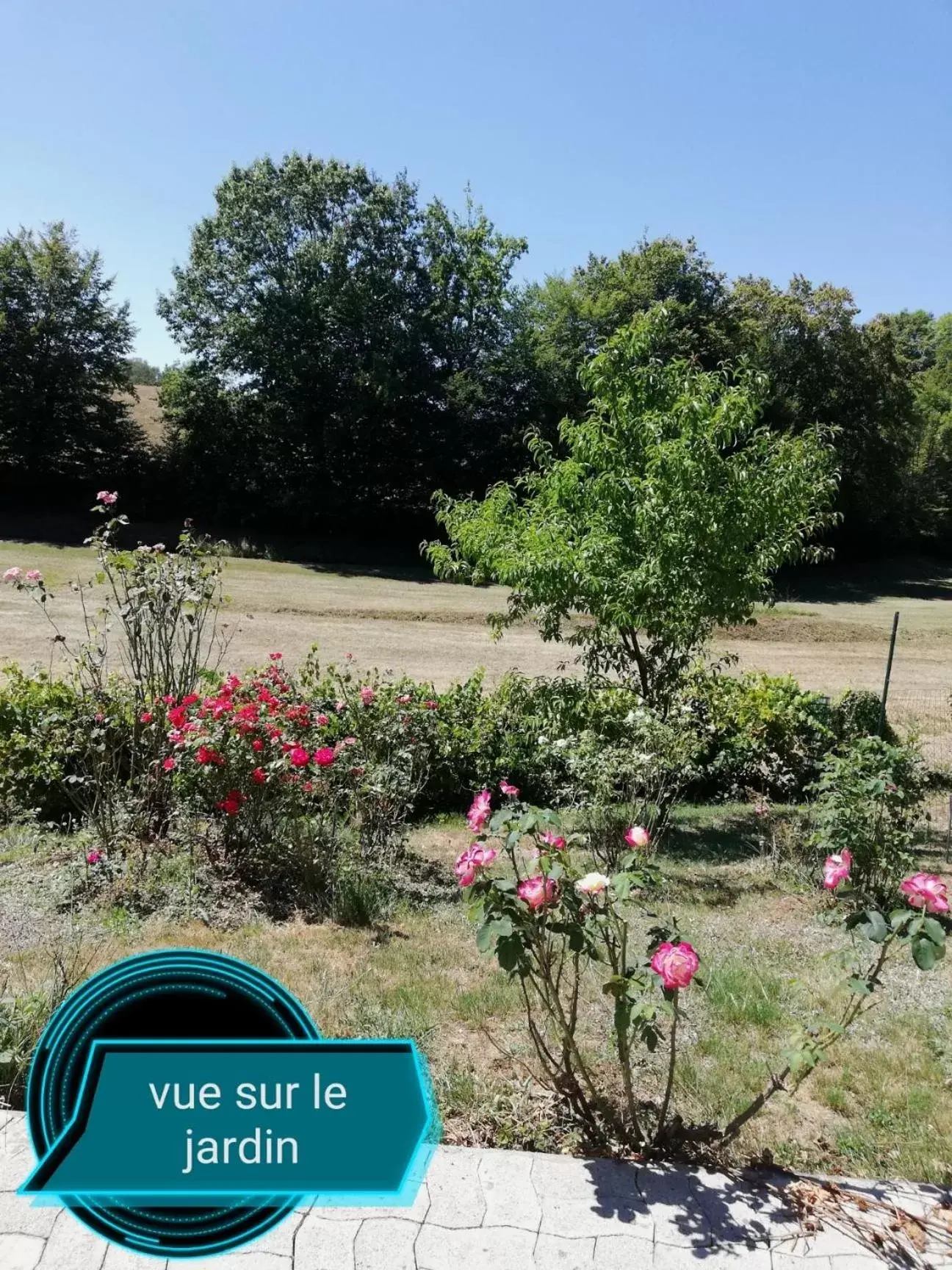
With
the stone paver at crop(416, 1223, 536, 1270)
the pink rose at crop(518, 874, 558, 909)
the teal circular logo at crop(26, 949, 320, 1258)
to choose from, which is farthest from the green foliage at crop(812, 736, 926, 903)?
the teal circular logo at crop(26, 949, 320, 1258)

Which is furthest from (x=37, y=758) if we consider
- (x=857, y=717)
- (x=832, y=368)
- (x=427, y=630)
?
(x=832, y=368)

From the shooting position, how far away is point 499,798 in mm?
6238

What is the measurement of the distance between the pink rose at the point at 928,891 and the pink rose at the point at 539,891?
84 centimetres

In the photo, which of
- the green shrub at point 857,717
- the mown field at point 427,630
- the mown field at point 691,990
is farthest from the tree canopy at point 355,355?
the mown field at point 691,990

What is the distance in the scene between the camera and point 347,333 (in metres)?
27.1

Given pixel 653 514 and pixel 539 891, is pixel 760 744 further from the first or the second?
pixel 539 891

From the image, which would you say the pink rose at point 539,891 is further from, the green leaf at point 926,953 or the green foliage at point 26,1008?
the green foliage at point 26,1008

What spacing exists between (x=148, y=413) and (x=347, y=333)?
12925 millimetres

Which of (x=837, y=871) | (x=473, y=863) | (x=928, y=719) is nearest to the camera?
(x=473, y=863)

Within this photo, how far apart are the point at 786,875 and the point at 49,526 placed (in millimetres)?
26530

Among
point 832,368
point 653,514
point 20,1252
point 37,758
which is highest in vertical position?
point 832,368

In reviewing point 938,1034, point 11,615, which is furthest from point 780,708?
point 11,615

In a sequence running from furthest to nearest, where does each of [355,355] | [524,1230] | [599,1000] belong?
[355,355], [599,1000], [524,1230]

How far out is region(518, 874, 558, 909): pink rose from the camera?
2.05 metres
